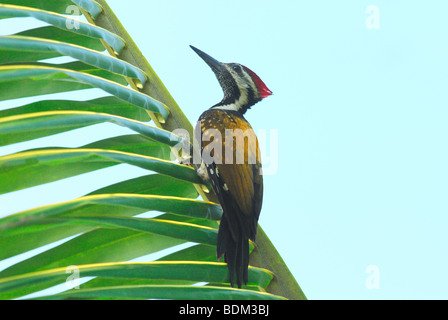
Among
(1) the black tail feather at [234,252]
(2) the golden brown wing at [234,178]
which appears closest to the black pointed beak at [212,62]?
(2) the golden brown wing at [234,178]

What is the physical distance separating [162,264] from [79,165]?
30 cm

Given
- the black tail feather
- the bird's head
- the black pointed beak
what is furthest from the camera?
the bird's head

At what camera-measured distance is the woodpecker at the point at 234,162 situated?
1.51 metres

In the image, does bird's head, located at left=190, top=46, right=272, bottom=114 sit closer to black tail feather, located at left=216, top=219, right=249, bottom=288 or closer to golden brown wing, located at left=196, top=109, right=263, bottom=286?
golden brown wing, located at left=196, top=109, right=263, bottom=286

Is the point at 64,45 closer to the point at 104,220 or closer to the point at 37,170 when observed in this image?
the point at 37,170

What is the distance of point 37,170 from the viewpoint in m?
1.13

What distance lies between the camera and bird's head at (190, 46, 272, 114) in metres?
3.78

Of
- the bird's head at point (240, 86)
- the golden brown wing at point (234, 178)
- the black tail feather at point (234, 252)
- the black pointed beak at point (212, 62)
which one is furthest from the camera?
the bird's head at point (240, 86)

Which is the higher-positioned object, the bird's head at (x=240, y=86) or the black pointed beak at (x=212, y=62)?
the black pointed beak at (x=212, y=62)

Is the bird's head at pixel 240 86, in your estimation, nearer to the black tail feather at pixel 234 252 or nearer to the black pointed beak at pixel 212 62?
the black pointed beak at pixel 212 62

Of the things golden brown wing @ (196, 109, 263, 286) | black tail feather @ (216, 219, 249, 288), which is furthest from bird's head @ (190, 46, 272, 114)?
black tail feather @ (216, 219, 249, 288)

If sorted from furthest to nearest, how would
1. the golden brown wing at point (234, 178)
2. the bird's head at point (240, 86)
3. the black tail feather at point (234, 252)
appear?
the bird's head at point (240, 86)
the golden brown wing at point (234, 178)
the black tail feather at point (234, 252)
